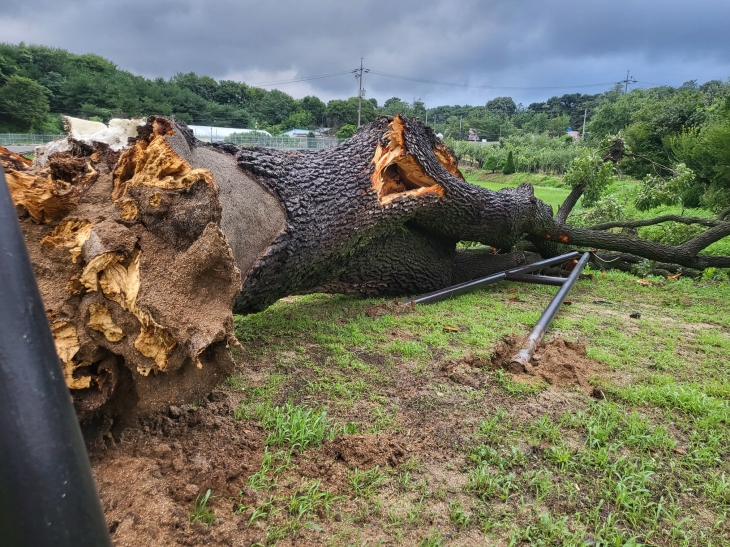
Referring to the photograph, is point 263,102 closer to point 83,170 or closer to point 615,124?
point 615,124

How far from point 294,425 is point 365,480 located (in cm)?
48

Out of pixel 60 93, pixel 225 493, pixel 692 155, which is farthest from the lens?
pixel 60 93

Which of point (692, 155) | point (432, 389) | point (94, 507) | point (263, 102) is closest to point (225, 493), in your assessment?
point (94, 507)

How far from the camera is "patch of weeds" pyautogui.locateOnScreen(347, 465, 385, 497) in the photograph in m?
1.86

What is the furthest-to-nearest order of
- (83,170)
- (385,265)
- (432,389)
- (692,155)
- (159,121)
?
(692,155) → (385,265) → (432,389) → (159,121) → (83,170)

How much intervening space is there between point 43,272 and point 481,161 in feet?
130

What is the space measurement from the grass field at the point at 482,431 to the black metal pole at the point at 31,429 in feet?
3.78

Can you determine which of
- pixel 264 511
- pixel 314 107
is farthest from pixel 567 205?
pixel 314 107

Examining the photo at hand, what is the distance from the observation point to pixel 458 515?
1762 millimetres

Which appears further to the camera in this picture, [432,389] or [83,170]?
[432,389]

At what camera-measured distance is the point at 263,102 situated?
73812mm

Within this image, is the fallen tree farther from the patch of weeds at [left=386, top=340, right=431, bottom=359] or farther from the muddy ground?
the patch of weeds at [left=386, top=340, right=431, bottom=359]

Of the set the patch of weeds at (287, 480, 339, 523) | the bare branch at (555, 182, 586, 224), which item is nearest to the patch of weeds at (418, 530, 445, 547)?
the patch of weeds at (287, 480, 339, 523)

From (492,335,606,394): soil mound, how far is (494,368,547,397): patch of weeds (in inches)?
2.7
